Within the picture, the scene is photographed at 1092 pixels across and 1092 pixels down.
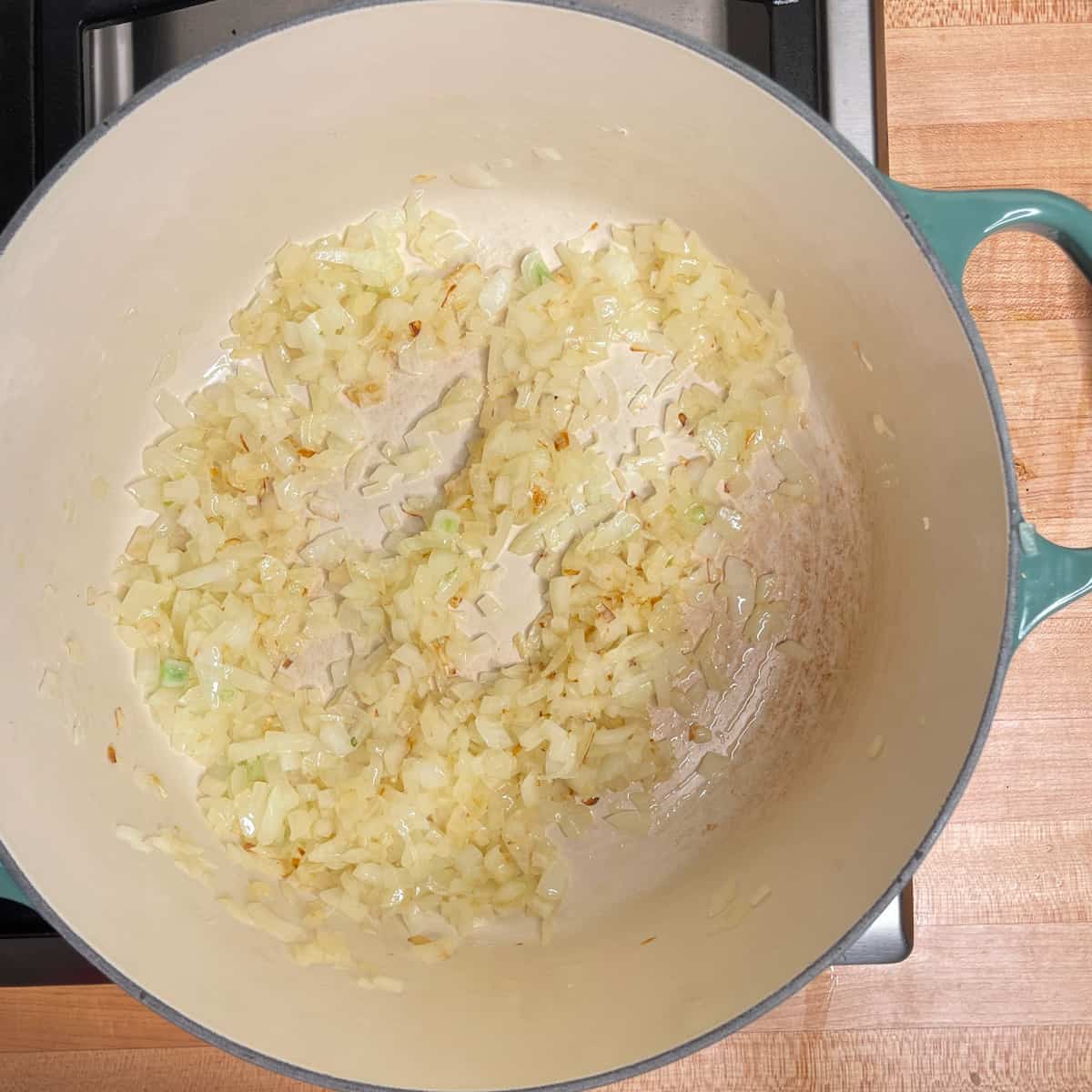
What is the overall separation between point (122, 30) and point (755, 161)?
2.19 ft

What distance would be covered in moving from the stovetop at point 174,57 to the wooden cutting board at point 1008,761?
0.07 metres

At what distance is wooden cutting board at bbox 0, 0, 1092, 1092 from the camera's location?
942 millimetres

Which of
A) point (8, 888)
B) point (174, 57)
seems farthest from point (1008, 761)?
point (174, 57)

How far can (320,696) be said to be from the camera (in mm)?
1046

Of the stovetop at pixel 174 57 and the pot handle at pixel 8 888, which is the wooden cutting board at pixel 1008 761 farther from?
the pot handle at pixel 8 888

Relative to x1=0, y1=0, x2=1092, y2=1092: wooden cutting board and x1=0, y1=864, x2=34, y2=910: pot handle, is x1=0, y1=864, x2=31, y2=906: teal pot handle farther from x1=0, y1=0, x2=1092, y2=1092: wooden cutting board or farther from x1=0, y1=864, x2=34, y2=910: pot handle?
x1=0, y1=0, x2=1092, y2=1092: wooden cutting board

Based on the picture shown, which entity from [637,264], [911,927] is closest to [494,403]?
[637,264]

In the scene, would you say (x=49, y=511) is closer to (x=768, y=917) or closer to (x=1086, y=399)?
(x=768, y=917)

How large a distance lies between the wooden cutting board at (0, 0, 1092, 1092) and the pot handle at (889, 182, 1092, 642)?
0.22m

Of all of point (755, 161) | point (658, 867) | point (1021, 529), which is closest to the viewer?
point (1021, 529)

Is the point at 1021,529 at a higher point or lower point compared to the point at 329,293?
lower

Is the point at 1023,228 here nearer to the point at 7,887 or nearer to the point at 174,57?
the point at 174,57

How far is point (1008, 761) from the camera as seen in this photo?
3.13ft

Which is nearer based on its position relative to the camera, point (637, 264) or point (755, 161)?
point (755, 161)
